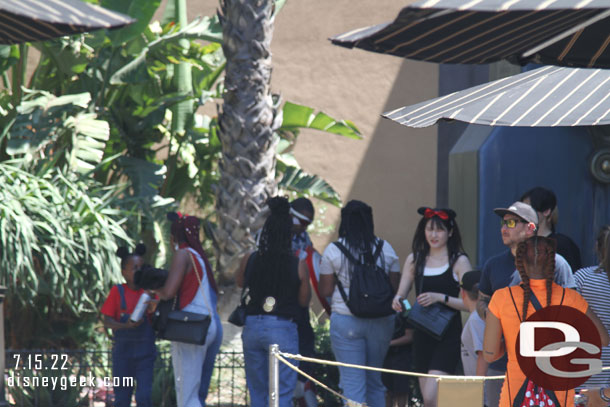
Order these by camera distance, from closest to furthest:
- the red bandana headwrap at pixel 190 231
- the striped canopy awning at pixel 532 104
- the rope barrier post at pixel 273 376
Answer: the striped canopy awning at pixel 532 104 → the rope barrier post at pixel 273 376 → the red bandana headwrap at pixel 190 231

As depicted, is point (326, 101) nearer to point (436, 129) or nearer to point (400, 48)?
point (436, 129)

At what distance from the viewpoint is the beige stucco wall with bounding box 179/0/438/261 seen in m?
14.1

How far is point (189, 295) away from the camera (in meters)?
6.62

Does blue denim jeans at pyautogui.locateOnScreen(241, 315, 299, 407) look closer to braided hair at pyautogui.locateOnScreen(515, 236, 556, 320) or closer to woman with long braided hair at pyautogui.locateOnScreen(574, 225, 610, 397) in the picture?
woman with long braided hair at pyautogui.locateOnScreen(574, 225, 610, 397)

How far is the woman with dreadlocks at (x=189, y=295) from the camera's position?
21.4ft

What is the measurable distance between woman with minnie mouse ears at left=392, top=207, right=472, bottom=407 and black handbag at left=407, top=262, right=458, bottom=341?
38mm

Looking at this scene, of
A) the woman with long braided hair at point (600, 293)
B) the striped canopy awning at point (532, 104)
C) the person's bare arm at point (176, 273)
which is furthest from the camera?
the person's bare arm at point (176, 273)

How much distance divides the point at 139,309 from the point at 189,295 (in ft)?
1.34

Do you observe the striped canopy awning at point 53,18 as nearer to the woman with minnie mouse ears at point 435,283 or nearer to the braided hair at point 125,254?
the braided hair at point 125,254

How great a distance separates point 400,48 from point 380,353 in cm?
286

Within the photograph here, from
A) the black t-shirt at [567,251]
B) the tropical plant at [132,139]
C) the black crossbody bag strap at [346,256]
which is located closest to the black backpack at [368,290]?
the black crossbody bag strap at [346,256]

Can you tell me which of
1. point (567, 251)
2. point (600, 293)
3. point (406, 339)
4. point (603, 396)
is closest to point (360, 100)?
point (406, 339)

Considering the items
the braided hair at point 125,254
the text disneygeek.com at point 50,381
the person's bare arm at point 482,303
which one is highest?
the braided hair at point 125,254

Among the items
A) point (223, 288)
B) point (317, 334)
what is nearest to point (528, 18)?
point (317, 334)
